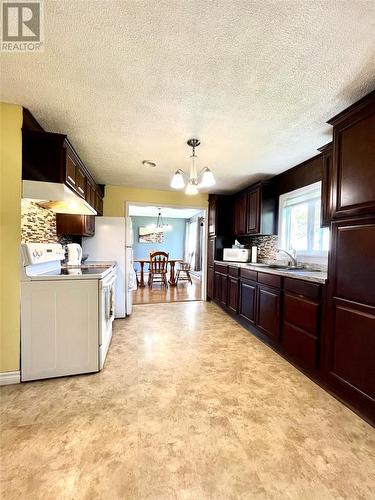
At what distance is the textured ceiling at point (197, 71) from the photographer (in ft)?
3.41

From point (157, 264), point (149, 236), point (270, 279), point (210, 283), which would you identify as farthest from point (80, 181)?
point (149, 236)

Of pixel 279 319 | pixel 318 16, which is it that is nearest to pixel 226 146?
pixel 318 16

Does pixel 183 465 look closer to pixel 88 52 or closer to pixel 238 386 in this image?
pixel 238 386

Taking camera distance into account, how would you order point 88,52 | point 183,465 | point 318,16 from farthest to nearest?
1. point 88,52
2. point 183,465
3. point 318,16

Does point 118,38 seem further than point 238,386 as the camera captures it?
No

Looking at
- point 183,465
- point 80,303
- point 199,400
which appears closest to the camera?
point 183,465

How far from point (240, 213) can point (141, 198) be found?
192 centimetres

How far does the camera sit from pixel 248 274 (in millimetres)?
3141

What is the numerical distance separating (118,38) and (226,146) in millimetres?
1457

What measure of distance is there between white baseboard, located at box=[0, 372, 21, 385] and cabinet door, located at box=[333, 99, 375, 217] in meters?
2.88

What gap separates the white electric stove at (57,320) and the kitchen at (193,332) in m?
0.01

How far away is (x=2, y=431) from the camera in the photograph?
1346mm

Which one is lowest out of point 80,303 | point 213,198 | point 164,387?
point 164,387

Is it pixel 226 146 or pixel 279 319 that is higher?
pixel 226 146
